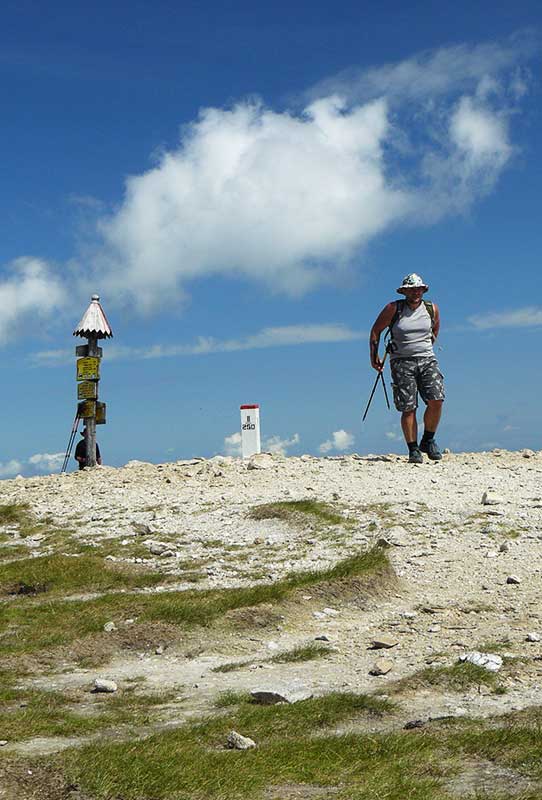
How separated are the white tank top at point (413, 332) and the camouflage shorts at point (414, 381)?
184mm

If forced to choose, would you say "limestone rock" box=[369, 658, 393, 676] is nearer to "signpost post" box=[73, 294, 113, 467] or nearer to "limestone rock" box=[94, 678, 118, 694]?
"limestone rock" box=[94, 678, 118, 694]

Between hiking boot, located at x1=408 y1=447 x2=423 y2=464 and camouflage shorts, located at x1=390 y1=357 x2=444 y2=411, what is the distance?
0.96 m

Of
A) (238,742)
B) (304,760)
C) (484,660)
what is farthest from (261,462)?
(304,760)

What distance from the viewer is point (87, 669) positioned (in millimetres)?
9438

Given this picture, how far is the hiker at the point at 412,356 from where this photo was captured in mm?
20031

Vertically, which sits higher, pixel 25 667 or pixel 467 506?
pixel 467 506

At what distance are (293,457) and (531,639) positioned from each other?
43.1 ft

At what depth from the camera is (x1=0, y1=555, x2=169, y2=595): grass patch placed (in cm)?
1275

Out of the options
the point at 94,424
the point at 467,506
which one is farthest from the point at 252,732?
the point at 94,424

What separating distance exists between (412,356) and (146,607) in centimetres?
1087

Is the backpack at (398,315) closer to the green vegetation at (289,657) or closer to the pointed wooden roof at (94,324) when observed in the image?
the pointed wooden roof at (94,324)

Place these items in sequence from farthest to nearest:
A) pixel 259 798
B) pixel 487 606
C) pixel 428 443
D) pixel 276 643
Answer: pixel 428 443 → pixel 487 606 → pixel 276 643 → pixel 259 798

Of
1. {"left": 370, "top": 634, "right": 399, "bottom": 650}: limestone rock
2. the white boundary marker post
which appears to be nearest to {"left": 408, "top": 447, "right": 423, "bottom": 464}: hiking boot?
the white boundary marker post

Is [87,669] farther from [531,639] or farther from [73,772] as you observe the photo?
[531,639]
